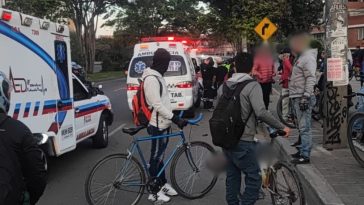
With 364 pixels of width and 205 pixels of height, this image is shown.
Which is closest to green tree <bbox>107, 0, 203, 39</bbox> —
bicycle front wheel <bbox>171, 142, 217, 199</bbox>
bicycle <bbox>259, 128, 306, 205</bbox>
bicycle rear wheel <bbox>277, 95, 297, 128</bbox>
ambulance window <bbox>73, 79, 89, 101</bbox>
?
bicycle rear wheel <bbox>277, 95, 297, 128</bbox>

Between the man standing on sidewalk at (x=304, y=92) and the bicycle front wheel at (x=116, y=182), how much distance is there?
2737 millimetres

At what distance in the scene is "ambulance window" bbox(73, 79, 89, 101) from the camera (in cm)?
964

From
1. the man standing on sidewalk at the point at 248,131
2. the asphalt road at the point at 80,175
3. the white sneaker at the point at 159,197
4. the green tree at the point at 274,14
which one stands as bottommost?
the asphalt road at the point at 80,175

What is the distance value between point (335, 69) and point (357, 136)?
1.40 meters

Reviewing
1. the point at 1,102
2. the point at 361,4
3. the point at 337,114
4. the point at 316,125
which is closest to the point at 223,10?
the point at 316,125

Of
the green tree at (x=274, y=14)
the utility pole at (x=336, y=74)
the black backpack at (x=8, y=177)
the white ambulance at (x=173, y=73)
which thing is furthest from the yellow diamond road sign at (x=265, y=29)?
the black backpack at (x=8, y=177)

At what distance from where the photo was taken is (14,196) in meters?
2.85

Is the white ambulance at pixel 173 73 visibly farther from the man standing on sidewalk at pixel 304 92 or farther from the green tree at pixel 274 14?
the man standing on sidewalk at pixel 304 92

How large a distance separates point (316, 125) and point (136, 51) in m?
5.40

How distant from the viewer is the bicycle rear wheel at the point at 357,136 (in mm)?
7465

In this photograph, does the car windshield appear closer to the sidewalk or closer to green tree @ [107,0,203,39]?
the sidewalk

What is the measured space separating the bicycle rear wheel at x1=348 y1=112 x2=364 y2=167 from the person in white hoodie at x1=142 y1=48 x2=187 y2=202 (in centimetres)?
270

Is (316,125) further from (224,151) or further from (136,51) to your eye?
(224,151)

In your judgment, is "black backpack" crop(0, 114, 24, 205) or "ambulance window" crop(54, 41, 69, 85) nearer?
"black backpack" crop(0, 114, 24, 205)
